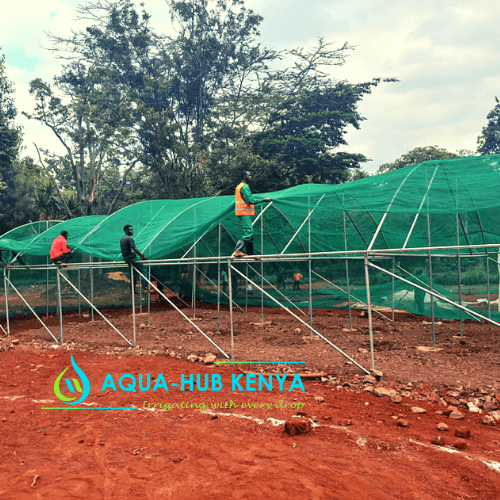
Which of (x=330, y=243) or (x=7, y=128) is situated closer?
(x=330, y=243)

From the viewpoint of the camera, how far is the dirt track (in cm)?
362

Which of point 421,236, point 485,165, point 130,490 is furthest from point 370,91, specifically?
point 130,490

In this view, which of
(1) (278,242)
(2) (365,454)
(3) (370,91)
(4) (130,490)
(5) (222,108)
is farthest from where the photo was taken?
(5) (222,108)

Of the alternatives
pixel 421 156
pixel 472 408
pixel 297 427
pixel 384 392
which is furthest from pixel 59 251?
pixel 421 156

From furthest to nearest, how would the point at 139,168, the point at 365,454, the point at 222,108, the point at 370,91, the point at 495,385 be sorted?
the point at 139,168, the point at 222,108, the point at 370,91, the point at 495,385, the point at 365,454

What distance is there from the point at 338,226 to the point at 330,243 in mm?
704

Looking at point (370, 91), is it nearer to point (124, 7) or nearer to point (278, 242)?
point (278, 242)

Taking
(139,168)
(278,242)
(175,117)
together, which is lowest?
(278,242)

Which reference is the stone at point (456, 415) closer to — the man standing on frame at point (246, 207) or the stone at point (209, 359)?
the stone at point (209, 359)

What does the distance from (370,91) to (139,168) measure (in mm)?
11947

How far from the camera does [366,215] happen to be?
12922mm

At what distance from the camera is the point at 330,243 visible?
473 inches

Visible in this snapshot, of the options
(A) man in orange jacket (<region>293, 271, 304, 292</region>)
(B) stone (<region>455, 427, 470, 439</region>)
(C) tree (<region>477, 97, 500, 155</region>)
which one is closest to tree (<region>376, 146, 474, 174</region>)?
(C) tree (<region>477, 97, 500, 155</region>)

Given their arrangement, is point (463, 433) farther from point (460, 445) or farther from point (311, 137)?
point (311, 137)
